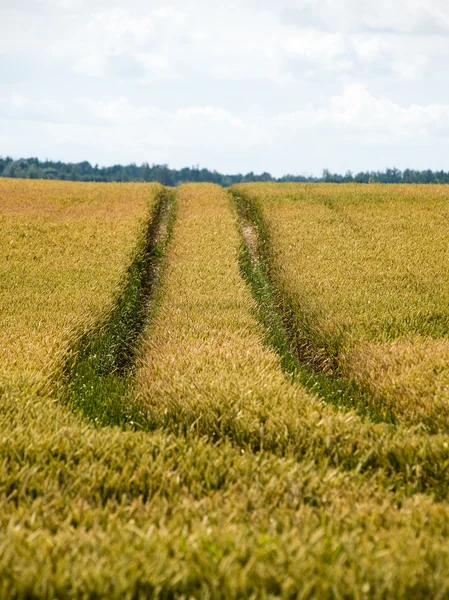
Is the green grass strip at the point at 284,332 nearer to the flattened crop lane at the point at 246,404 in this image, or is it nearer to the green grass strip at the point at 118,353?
the flattened crop lane at the point at 246,404

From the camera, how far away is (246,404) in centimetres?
634

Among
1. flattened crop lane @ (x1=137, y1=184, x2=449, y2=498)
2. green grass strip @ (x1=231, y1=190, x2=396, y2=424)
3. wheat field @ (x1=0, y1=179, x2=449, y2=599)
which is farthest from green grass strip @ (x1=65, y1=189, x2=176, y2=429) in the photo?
green grass strip @ (x1=231, y1=190, x2=396, y2=424)

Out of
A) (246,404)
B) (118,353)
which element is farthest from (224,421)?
(118,353)

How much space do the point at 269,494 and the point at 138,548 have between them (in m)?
1.28

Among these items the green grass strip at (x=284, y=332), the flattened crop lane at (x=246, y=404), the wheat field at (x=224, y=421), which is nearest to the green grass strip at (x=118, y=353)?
the wheat field at (x=224, y=421)

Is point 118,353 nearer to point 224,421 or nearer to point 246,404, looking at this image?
point 246,404

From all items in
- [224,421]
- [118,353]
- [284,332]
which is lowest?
[118,353]

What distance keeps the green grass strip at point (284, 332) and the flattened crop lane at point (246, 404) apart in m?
0.47

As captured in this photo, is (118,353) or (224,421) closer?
(224,421)

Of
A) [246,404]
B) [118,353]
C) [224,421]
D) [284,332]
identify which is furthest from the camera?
[284,332]

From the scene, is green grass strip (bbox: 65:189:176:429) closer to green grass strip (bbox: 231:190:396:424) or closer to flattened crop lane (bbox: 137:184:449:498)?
flattened crop lane (bbox: 137:184:449:498)

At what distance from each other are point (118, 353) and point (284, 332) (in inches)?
132

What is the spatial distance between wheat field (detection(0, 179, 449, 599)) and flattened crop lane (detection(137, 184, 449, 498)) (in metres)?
0.03

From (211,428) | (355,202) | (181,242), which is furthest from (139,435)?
(355,202)
